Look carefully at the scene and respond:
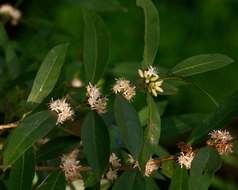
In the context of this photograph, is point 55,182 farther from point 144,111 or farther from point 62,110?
point 144,111

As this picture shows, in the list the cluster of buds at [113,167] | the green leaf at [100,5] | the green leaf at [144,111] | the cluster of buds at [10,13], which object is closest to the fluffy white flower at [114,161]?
the cluster of buds at [113,167]

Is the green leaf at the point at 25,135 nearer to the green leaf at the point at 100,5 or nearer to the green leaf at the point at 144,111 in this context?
the green leaf at the point at 144,111

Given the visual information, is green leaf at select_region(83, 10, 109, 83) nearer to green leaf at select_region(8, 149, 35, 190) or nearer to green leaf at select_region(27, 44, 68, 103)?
green leaf at select_region(27, 44, 68, 103)

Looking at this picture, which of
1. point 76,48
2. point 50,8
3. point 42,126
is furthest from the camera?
point 50,8

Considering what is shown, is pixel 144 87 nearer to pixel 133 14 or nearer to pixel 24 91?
pixel 24 91

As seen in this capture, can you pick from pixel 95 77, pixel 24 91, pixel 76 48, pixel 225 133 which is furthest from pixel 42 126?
pixel 76 48

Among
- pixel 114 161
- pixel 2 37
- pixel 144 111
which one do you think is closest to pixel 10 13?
pixel 2 37
